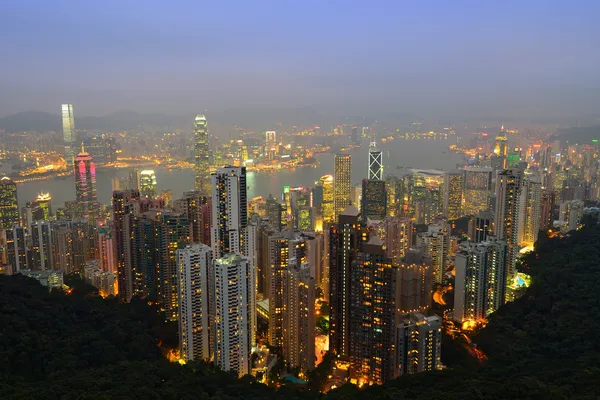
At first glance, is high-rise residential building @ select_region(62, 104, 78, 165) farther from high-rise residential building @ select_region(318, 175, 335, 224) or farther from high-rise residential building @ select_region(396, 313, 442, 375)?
high-rise residential building @ select_region(396, 313, 442, 375)

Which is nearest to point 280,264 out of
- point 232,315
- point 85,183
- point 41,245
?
point 232,315

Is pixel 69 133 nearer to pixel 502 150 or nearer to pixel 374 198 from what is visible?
pixel 374 198

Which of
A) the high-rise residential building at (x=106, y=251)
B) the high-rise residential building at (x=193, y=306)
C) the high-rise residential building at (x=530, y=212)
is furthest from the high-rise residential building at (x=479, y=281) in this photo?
the high-rise residential building at (x=106, y=251)

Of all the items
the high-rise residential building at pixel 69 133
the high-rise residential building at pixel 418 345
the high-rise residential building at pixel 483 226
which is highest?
the high-rise residential building at pixel 69 133

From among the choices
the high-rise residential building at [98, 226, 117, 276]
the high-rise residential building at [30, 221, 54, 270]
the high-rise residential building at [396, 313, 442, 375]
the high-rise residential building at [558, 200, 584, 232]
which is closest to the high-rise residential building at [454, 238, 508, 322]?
the high-rise residential building at [396, 313, 442, 375]

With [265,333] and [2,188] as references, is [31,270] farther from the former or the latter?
[265,333]

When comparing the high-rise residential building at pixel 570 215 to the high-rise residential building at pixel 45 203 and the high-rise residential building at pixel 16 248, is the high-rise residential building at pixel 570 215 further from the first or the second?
the high-rise residential building at pixel 45 203

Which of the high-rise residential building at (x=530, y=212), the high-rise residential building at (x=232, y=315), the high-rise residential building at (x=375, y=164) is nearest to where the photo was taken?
the high-rise residential building at (x=232, y=315)
